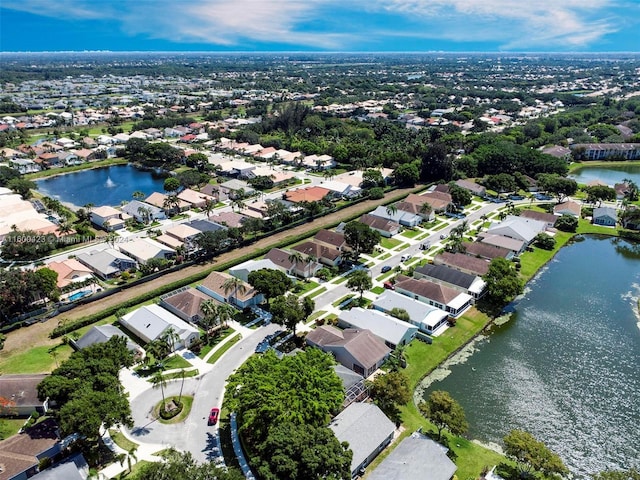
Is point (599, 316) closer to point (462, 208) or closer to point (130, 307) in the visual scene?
point (462, 208)

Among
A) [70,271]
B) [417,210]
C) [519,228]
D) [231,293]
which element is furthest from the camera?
[417,210]

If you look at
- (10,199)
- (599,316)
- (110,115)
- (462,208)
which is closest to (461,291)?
(599,316)

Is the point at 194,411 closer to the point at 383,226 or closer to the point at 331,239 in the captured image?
the point at 331,239

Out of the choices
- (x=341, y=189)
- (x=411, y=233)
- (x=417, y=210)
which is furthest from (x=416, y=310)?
(x=341, y=189)

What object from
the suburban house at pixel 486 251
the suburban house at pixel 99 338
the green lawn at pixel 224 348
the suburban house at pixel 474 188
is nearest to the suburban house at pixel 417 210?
the suburban house at pixel 486 251

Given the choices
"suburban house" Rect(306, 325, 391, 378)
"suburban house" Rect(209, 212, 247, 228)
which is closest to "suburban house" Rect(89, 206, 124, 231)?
"suburban house" Rect(209, 212, 247, 228)

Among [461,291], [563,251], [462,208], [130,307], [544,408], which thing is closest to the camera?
[544,408]
